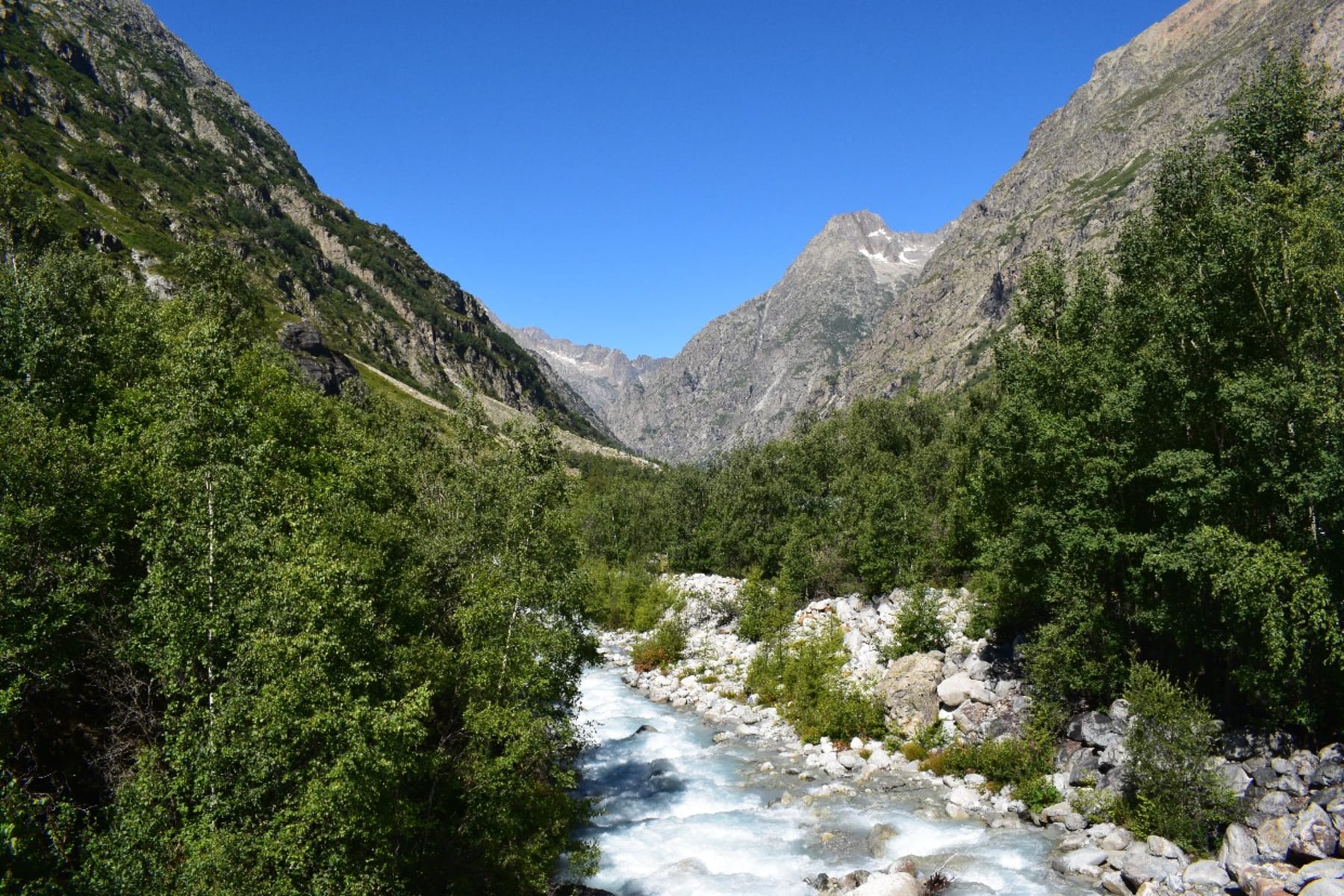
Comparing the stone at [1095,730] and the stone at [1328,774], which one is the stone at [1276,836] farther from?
the stone at [1095,730]

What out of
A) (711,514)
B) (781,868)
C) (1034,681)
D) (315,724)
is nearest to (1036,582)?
(1034,681)

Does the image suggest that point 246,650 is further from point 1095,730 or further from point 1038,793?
point 1095,730

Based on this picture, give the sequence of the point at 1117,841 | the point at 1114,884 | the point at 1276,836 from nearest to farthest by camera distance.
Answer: the point at 1276,836 < the point at 1114,884 < the point at 1117,841

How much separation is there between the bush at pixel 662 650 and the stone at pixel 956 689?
84.7 ft

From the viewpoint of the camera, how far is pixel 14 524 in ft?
A: 53.8

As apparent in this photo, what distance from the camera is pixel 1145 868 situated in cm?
2152

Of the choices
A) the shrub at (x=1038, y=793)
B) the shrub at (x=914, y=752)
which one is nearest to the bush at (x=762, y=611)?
the shrub at (x=914, y=752)

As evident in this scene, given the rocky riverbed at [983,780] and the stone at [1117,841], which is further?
the stone at [1117,841]

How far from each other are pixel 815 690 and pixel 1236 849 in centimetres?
2258

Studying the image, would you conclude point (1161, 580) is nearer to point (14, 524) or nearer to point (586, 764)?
point (586, 764)

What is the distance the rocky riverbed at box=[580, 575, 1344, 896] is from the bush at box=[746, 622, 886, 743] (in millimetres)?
803

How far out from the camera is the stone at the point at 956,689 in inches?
1378

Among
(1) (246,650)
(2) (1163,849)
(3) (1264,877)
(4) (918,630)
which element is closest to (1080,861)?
(2) (1163,849)

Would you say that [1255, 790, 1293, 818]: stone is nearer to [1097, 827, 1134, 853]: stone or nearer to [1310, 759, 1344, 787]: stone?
[1310, 759, 1344, 787]: stone
